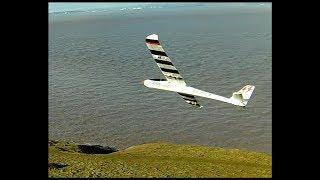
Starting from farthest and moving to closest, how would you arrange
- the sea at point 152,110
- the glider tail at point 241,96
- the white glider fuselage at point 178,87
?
1. the sea at point 152,110
2. the glider tail at point 241,96
3. the white glider fuselage at point 178,87

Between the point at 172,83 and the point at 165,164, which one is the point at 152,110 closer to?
the point at 165,164

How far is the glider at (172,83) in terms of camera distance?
17.0 meters

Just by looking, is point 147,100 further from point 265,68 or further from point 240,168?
point 240,168

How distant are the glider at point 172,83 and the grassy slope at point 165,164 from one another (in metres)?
14.7

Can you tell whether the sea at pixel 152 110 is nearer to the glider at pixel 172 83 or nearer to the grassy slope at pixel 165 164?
the grassy slope at pixel 165 164

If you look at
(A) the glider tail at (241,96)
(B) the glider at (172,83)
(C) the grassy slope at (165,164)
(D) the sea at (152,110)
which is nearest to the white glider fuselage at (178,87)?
(B) the glider at (172,83)

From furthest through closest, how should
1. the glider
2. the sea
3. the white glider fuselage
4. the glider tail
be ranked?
the sea, the glider tail, the glider, the white glider fuselage

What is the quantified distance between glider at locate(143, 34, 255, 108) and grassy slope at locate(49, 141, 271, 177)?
14.7m

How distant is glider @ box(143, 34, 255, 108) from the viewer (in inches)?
669

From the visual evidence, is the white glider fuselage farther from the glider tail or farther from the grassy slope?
the grassy slope

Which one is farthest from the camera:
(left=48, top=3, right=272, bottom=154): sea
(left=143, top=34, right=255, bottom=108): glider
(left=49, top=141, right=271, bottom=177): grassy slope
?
(left=48, top=3, right=272, bottom=154): sea

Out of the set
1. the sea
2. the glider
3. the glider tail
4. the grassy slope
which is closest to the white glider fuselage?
the glider
